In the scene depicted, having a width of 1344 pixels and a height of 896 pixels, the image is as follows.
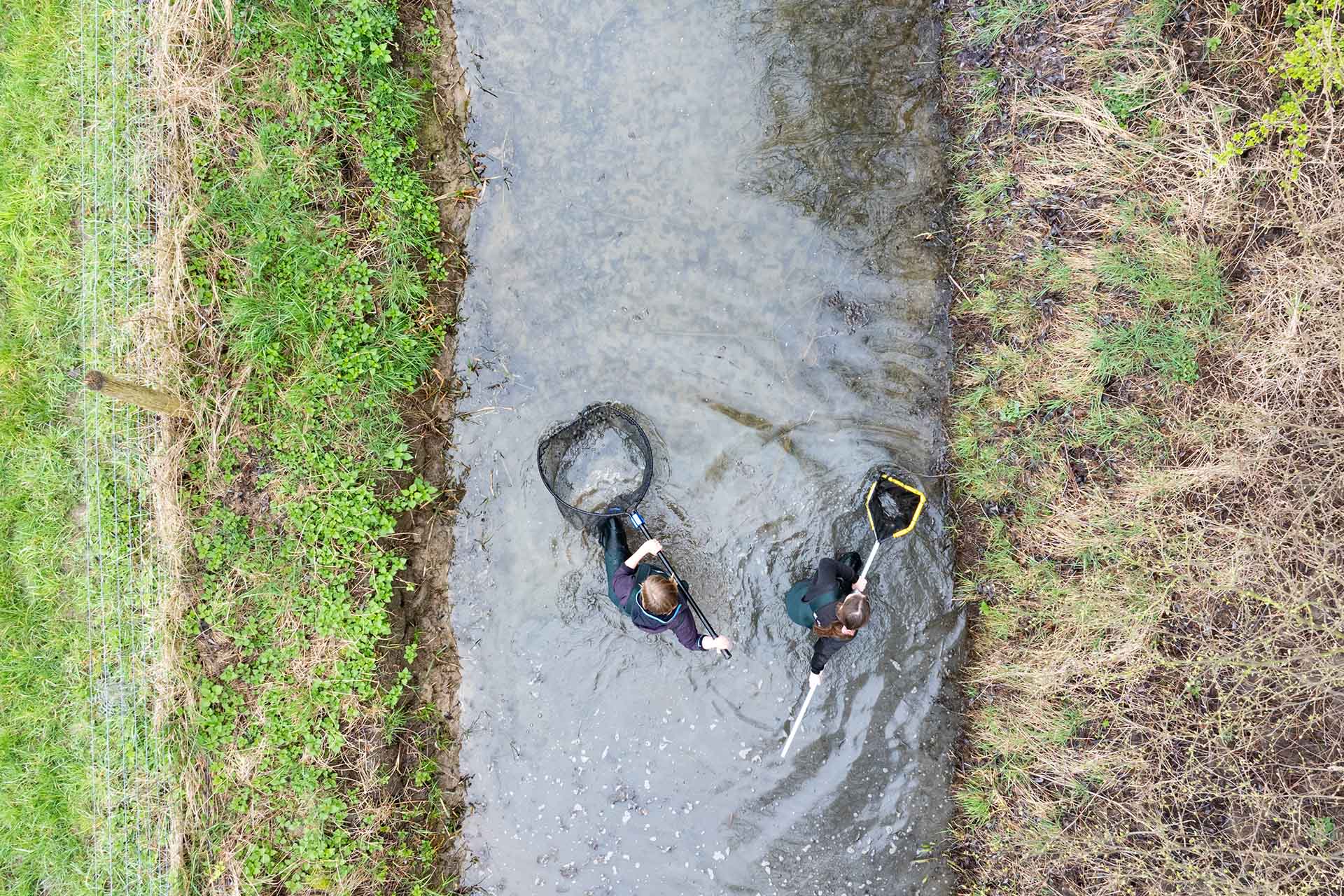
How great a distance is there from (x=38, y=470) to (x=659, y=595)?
4.42 meters

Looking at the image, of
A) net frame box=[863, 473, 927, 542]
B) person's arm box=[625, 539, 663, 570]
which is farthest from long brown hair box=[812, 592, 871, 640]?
person's arm box=[625, 539, 663, 570]

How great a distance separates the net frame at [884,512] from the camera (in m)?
4.98

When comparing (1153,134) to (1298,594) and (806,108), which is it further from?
(1298,594)

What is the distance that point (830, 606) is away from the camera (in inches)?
183

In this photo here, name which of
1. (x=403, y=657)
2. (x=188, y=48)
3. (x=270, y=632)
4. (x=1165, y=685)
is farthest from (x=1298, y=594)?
(x=188, y=48)

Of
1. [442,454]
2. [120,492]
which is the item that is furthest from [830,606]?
[120,492]

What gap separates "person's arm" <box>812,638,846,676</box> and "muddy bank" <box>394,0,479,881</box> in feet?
8.63

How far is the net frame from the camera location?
16.4ft

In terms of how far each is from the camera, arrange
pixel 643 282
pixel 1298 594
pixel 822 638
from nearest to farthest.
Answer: pixel 1298 594
pixel 822 638
pixel 643 282

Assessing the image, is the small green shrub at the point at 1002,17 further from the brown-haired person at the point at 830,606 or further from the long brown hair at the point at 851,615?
the long brown hair at the point at 851,615

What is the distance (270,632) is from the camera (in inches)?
190

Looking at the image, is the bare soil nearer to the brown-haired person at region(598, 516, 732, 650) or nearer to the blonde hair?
the brown-haired person at region(598, 516, 732, 650)

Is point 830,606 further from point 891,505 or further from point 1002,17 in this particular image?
point 1002,17

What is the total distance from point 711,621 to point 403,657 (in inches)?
88.9
